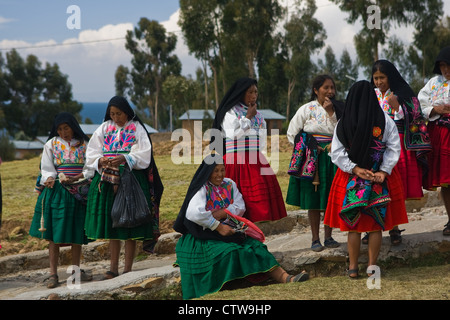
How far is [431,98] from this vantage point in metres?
5.87

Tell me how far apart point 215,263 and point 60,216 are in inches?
80.3

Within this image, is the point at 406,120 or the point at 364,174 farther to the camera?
the point at 406,120

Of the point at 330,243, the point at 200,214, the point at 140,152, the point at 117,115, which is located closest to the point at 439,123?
the point at 330,243

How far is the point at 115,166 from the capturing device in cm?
571

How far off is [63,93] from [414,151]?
49115 millimetres

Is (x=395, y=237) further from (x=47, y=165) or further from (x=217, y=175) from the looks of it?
(x=47, y=165)

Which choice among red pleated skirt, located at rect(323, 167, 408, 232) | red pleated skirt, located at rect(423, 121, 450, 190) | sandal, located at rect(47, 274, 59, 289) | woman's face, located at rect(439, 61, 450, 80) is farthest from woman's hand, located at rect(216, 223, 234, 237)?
woman's face, located at rect(439, 61, 450, 80)

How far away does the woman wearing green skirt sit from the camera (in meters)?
5.74

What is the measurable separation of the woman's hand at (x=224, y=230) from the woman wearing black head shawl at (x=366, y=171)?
3.28 ft

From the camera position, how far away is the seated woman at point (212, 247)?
483cm

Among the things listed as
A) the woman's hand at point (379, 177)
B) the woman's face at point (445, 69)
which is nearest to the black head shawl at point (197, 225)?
the woman's hand at point (379, 177)

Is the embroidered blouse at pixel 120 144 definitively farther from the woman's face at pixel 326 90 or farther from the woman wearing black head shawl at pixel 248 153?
the woman's face at pixel 326 90
